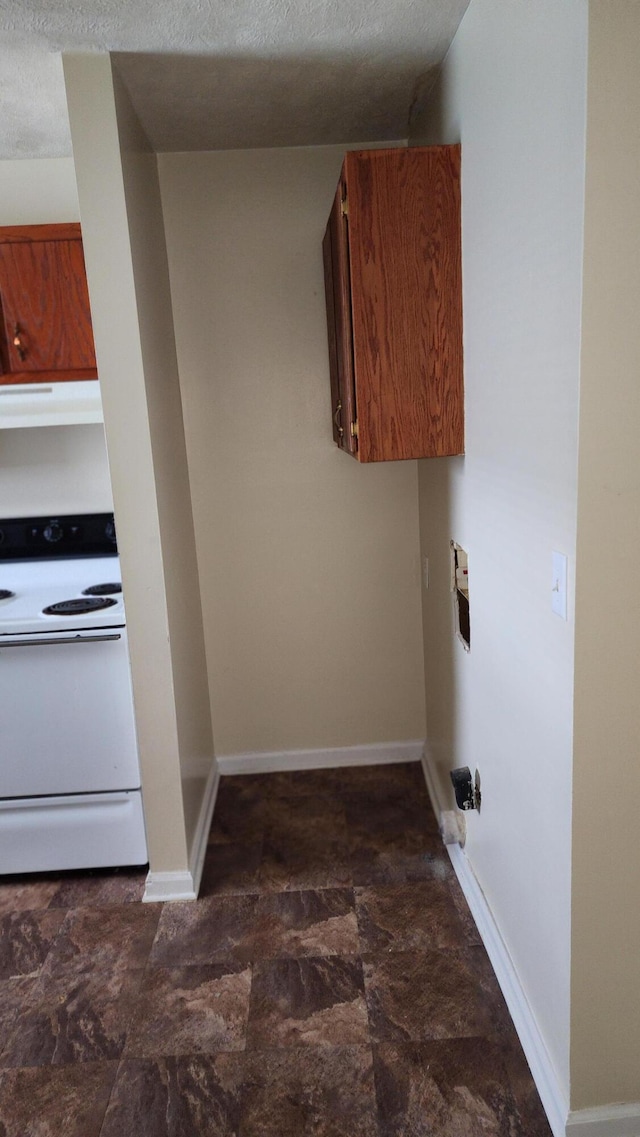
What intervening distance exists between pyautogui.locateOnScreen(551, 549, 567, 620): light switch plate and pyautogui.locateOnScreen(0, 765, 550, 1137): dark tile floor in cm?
110

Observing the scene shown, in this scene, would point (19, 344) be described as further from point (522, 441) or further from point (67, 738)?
point (522, 441)

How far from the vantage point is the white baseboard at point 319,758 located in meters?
3.26

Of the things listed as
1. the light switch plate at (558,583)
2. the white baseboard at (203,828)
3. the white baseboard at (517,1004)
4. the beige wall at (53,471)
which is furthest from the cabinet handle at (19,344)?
the white baseboard at (517,1004)

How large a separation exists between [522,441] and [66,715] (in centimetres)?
169

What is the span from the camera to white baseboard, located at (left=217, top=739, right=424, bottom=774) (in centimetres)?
326

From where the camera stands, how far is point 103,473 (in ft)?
9.70

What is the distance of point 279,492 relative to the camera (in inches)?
120

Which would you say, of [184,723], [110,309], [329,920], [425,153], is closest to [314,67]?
[425,153]

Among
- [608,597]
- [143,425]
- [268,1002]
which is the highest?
[143,425]

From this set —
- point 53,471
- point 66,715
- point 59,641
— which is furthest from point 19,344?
point 66,715

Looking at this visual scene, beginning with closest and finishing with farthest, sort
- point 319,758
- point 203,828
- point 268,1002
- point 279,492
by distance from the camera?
1. point 268,1002
2. point 203,828
3. point 279,492
4. point 319,758

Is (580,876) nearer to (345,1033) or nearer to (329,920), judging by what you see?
(345,1033)

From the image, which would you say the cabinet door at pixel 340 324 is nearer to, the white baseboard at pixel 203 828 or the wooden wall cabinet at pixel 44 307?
the wooden wall cabinet at pixel 44 307

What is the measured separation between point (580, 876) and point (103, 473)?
2.24 m
